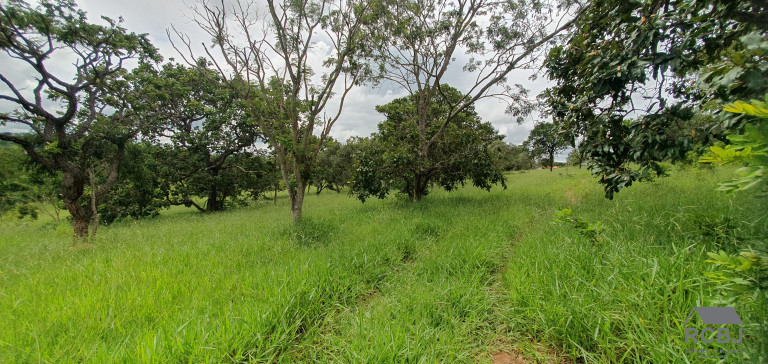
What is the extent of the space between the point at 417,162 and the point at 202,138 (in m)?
12.8

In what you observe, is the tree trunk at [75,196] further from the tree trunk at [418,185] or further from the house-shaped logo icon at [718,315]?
the house-shaped logo icon at [718,315]

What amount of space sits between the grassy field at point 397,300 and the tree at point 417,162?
417 centimetres

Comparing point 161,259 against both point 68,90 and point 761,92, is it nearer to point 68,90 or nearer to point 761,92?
point 761,92

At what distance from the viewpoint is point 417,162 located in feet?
25.4

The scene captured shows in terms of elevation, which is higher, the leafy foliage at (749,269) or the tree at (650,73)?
the tree at (650,73)

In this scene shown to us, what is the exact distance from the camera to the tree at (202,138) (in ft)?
40.0

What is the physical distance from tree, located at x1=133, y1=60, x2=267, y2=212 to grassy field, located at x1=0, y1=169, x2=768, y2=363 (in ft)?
31.9

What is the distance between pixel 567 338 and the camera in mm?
1869

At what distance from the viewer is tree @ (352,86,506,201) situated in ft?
26.2

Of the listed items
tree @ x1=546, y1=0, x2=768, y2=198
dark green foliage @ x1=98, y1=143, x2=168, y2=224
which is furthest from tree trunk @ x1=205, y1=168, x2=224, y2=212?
tree @ x1=546, y1=0, x2=768, y2=198

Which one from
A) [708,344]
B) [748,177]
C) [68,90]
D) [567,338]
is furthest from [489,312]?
[68,90]

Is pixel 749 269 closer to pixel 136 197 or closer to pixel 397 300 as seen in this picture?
pixel 397 300

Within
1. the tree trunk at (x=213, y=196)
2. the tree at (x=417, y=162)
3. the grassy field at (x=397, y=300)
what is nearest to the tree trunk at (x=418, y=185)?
the tree at (x=417, y=162)

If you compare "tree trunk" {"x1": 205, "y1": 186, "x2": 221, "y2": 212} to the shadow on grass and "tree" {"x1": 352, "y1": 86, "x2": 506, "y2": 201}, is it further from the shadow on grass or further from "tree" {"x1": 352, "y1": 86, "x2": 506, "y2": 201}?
the shadow on grass
